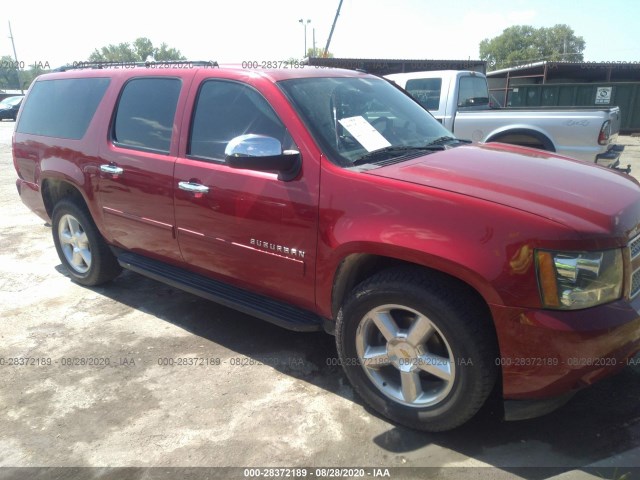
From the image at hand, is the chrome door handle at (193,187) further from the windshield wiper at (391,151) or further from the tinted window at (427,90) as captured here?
the tinted window at (427,90)

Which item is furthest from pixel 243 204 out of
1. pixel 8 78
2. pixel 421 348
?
pixel 8 78

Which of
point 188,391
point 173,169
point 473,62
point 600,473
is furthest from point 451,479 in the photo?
point 473,62

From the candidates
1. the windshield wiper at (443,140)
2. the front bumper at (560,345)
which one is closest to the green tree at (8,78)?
the windshield wiper at (443,140)

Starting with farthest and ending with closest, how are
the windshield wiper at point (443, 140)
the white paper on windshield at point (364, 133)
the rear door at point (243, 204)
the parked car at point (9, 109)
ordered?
the parked car at point (9, 109), the windshield wiper at point (443, 140), the white paper on windshield at point (364, 133), the rear door at point (243, 204)

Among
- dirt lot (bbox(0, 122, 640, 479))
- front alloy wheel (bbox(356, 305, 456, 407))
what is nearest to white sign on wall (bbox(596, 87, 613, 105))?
dirt lot (bbox(0, 122, 640, 479))

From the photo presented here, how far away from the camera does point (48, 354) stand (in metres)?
3.53

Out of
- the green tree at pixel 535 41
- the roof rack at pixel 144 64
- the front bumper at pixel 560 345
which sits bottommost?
the front bumper at pixel 560 345

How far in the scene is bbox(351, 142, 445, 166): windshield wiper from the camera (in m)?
2.83

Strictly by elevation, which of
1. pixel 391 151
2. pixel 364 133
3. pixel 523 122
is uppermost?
pixel 364 133

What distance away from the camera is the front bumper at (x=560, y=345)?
2.11m

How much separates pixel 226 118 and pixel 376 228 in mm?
1383

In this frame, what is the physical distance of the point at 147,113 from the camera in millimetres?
3719

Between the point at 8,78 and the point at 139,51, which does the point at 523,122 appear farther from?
the point at 139,51

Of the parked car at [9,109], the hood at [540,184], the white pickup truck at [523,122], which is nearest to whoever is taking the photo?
the hood at [540,184]
